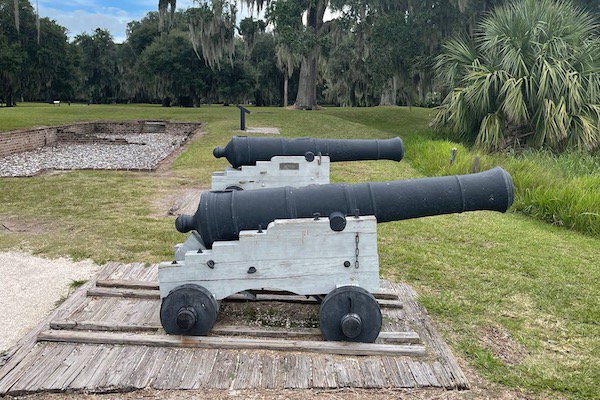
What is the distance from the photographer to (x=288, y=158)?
589 cm

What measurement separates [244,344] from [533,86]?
35.9 ft

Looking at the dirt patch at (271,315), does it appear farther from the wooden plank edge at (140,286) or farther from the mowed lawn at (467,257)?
the mowed lawn at (467,257)

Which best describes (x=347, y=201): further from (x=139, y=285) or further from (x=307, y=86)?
(x=307, y=86)

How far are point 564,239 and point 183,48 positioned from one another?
30081 mm

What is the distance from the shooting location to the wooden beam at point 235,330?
3.20 m

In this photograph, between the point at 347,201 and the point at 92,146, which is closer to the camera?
the point at 347,201

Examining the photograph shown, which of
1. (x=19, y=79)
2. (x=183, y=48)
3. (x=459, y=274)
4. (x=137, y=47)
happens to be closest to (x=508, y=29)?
(x=459, y=274)

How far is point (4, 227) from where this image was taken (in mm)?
5938

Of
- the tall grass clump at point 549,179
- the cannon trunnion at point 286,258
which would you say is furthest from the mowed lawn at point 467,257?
the cannon trunnion at point 286,258

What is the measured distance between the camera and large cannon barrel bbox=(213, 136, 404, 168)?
600 centimetres

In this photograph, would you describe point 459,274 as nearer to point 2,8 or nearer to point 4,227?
point 4,227

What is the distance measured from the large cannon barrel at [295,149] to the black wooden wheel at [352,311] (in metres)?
3.13

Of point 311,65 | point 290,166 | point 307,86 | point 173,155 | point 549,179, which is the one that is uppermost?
point 311,65

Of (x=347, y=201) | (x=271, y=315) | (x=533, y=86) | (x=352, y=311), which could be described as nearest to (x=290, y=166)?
(x=271, y=315)
